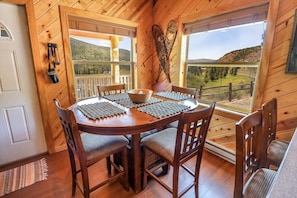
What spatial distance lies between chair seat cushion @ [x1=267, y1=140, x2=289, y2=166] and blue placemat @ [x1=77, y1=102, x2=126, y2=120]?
1.34 metres

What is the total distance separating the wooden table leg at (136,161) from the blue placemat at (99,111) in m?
0.31

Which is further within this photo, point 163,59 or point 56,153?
point 163,59

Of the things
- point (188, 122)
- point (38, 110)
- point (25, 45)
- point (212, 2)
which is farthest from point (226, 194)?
point (25, 45)

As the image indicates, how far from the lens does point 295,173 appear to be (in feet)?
1.63

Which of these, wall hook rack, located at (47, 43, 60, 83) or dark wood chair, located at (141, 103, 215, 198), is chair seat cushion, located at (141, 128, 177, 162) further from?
wall hook rack, located at (47, 43, 60, 83)

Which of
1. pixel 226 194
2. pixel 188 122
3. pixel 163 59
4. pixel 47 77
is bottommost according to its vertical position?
pixel 226 194

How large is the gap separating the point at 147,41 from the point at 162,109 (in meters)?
1.92

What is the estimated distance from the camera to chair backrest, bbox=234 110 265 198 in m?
0.85

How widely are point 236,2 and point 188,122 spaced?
5.47 feet

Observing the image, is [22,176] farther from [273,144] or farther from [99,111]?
[273,144]

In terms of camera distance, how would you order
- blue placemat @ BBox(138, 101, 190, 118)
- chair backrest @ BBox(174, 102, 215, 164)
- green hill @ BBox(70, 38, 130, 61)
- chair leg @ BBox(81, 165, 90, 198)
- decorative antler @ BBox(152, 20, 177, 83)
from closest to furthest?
chair backrest @ BBox(174, 102, 215, 164), chair leg @ BBox(81, 165, 90, 198), blue placemat @ BBox(138, 101, 190, 118), decorative antler @ BBox(152, 20, 177, 83), green hill @ BBox(70, 38, 130, 61)

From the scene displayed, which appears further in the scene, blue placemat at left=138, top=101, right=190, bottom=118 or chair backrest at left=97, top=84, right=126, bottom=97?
chair backrest at left=97, top=84, right=126, bottom=97

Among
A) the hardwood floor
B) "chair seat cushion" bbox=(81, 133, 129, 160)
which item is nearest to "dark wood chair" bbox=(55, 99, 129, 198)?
"chair seat cushion" bbox=(81, 133, 129, 160)

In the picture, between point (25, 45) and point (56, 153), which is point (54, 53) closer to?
point (25, 45)
